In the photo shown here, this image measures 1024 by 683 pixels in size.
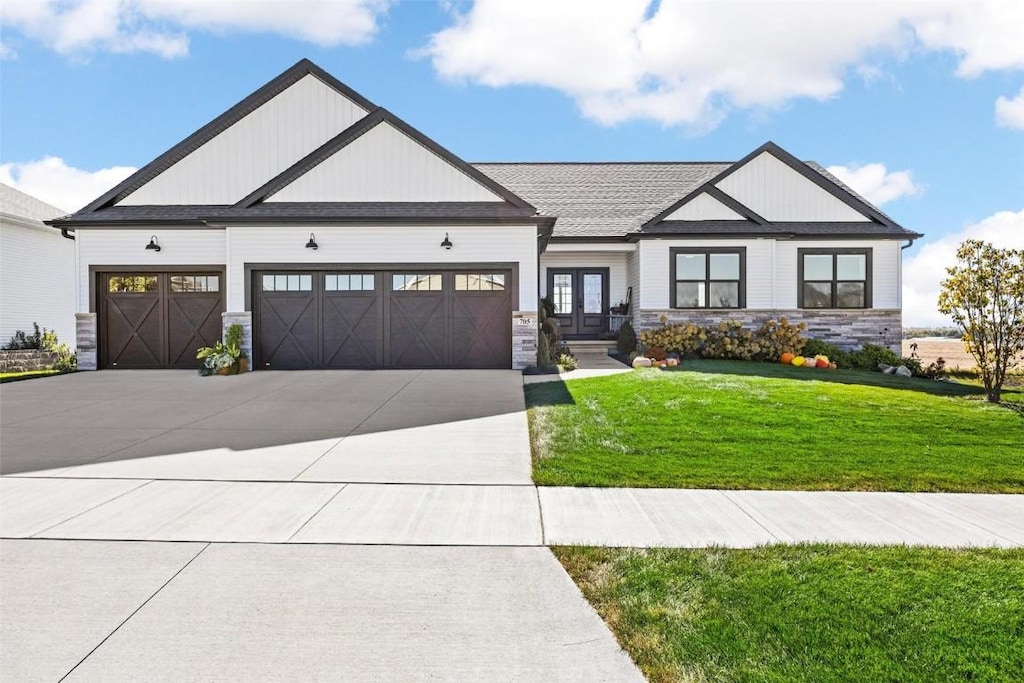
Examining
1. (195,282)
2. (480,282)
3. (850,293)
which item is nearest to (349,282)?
(480,282)

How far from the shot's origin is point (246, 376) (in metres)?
14.2

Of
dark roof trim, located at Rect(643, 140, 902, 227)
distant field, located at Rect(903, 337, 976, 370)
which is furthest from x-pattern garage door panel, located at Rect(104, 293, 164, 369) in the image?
distant field, located at Rect(903, 337, 976, 370)

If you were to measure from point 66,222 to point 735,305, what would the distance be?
60.4 feet

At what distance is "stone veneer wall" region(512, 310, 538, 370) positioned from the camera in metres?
15.1

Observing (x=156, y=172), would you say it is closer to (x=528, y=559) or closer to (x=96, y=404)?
(x=96, y=404)

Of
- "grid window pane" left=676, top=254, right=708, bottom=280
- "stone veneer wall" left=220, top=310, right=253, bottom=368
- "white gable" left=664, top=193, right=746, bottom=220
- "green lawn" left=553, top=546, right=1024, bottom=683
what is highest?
"white gable" left=664, top=193, right=746, bottom=220

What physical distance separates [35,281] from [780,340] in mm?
23469

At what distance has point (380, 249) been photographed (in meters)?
15.2

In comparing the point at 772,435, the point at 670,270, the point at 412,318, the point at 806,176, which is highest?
the point at 806,176

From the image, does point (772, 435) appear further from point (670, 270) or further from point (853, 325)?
point (853, 325)

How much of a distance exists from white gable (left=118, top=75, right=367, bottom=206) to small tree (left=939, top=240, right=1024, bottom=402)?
577 inches

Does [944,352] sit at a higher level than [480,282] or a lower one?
lower

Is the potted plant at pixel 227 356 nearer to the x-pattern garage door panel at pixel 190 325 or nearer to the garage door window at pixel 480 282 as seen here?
the x-pattern garage door panel at pixel 190 325

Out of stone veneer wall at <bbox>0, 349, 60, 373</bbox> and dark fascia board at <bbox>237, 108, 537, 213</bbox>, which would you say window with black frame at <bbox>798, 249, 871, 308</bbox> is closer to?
dark fascia board at <bbox>237, 108, 537, 213</bbox>
